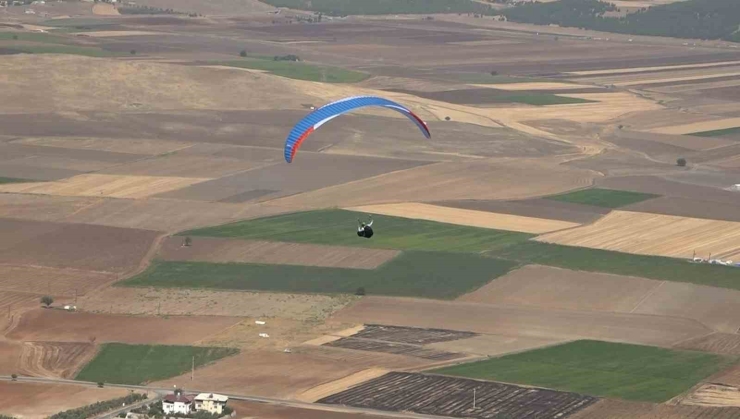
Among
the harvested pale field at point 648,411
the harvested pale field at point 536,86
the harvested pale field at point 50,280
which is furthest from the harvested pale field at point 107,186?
the harvested pale field at point 536,86

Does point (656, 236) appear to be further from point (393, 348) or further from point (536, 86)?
point (536, 86)

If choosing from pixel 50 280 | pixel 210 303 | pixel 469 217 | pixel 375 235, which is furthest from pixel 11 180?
pixel 210 303

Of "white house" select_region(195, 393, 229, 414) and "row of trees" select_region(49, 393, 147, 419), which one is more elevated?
"white house" select_region(195, 393, 229, 414)

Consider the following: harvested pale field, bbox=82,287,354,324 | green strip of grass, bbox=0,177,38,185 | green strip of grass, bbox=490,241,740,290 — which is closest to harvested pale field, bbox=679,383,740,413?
green strip of grass, bbox=490,241,740,290

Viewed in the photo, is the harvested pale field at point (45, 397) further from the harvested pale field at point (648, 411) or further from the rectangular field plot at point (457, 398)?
the harvested pale field at point (648, 411)

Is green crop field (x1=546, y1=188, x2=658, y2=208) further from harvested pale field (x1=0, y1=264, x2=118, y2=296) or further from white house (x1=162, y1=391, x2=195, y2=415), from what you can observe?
white house (x1=162, y1=391, x2=195, y2=415)
